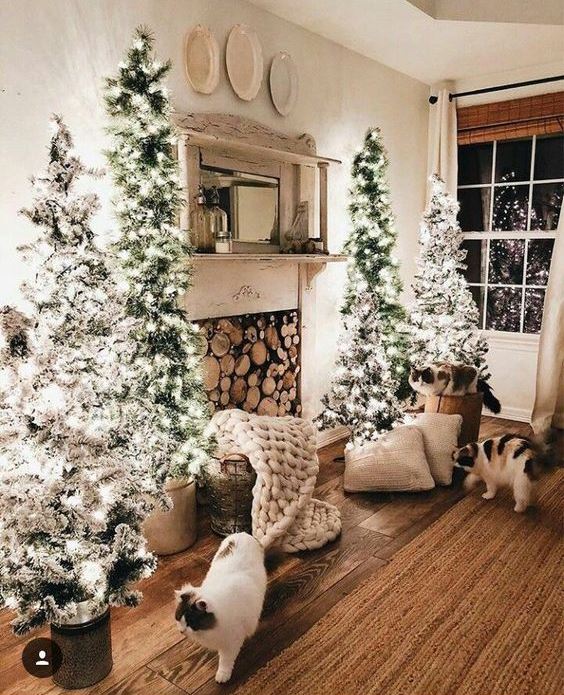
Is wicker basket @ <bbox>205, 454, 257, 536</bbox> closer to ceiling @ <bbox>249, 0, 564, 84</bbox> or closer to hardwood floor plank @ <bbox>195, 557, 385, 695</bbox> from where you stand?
hardwood floor plank @ <bbox>195, 557, 385, 695</bbox>

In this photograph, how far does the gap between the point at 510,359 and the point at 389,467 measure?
85.7 inches

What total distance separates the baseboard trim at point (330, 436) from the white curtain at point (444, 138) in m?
2.20

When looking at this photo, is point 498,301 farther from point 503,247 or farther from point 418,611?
point 418,611

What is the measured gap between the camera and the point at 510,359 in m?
5.01

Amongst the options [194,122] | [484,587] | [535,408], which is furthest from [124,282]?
[535,408]

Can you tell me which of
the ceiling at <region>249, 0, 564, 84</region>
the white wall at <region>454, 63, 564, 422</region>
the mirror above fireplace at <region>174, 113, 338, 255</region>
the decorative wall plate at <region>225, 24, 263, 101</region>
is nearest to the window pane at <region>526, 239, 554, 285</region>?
the white wall at <region>454, 63, 564, 422</region>

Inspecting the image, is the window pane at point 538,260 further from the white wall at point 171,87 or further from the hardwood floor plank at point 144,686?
the hardwood floor plank at point 144,686

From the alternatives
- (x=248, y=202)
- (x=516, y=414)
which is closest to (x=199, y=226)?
(x=248, y=202)

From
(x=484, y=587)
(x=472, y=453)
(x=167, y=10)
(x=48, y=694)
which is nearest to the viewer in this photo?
(x=48, y=694)

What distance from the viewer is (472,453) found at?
337 cm

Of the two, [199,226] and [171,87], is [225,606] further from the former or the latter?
[171,87]

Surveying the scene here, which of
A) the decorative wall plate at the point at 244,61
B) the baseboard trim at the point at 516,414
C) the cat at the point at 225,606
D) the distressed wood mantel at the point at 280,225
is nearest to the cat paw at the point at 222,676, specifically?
the cat at the point at 225,606

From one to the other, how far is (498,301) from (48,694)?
4430 mm

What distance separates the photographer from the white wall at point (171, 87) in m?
2.48
